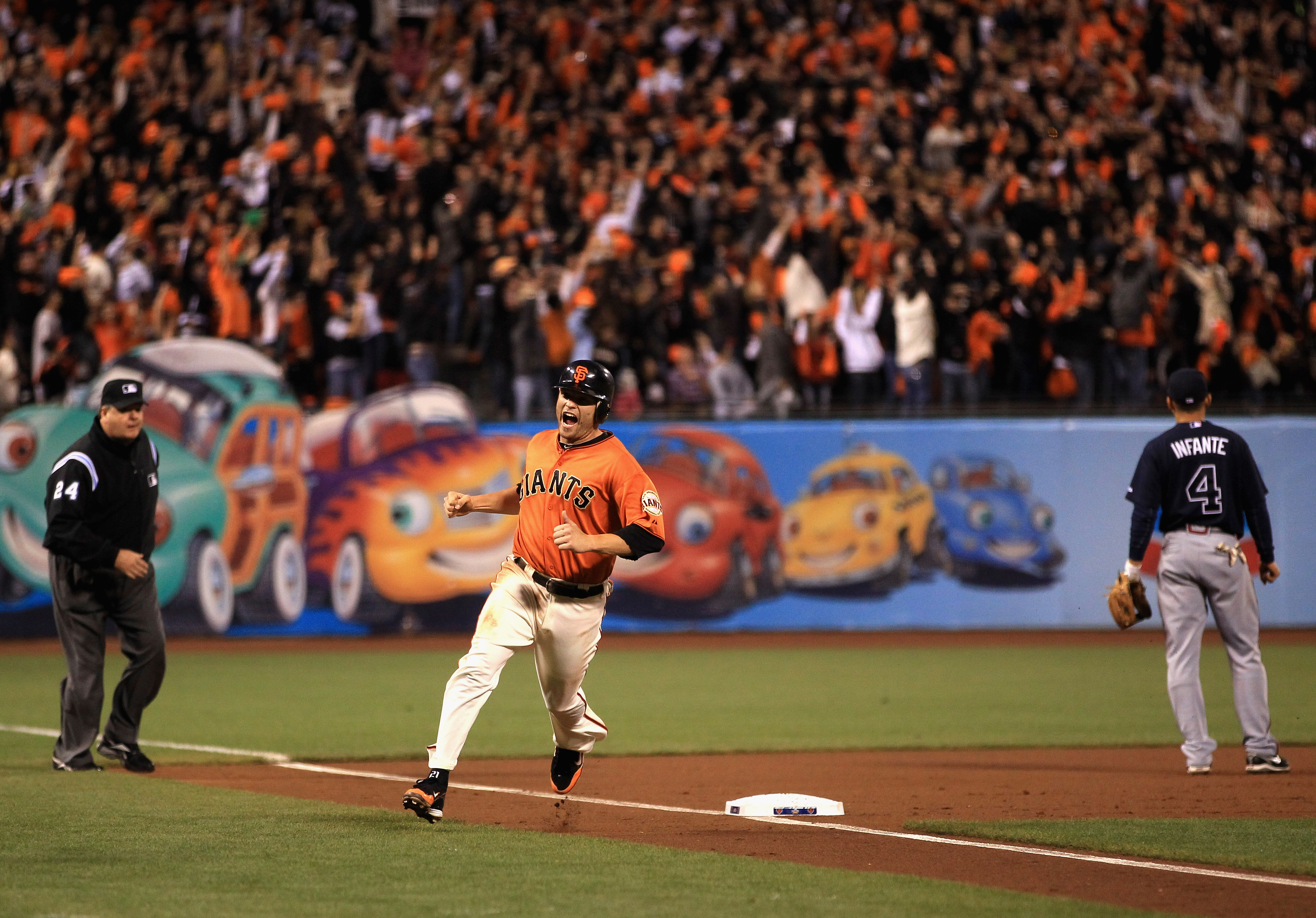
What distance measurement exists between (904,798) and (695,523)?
1179 centimetres

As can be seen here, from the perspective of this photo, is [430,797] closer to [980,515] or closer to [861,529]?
[861,529]

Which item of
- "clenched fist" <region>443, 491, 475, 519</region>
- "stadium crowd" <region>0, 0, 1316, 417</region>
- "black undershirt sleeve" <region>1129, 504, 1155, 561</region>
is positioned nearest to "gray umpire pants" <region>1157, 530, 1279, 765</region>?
"black undershirt sleeve" <region>1129, 504, 1155, 561</region>

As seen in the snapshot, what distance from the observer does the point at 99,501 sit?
1037cm

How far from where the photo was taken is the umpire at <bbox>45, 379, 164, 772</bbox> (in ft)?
33.8

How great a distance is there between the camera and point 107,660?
1822 cm

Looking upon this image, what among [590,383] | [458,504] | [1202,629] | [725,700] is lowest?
[725,700]

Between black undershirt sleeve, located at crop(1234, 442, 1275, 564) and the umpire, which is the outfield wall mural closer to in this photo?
the umpire

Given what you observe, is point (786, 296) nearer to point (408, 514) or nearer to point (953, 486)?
point (953, 486)

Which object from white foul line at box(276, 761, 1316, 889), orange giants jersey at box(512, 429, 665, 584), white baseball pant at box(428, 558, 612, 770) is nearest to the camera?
white foul line at box(276, 761, 1316, 889)

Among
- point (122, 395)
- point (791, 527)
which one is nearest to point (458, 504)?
point (122, 395)

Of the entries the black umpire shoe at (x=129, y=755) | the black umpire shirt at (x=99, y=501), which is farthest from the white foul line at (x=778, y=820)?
the black umpire shirt at (x=99, y=501)

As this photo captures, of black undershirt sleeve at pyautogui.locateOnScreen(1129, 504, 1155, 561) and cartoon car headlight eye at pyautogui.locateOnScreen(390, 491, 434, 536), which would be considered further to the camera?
cartoon car headlight eye at pyautogui.locateOnScreen(390, 491, 434, 536)

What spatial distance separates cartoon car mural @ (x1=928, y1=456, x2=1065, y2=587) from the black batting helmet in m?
13.5

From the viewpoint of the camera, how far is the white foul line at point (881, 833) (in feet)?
23.2
